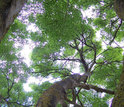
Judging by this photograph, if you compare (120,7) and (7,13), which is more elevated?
(120,7)

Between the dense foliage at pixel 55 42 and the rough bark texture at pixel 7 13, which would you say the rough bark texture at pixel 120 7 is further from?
Answer: the rough bark texture at pixel 7 13

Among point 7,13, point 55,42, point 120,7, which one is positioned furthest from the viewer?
point 55,42

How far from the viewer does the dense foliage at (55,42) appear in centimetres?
566

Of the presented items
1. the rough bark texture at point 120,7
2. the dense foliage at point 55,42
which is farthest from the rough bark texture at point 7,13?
the rough bark texture at point 120,7

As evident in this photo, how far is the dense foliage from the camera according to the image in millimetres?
5664

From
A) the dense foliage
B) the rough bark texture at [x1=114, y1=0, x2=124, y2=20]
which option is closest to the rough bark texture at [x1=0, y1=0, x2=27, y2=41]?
the dense foliage

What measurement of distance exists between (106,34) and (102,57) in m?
2.21

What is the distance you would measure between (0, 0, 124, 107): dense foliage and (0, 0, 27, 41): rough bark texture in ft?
6.47

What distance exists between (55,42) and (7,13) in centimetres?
317

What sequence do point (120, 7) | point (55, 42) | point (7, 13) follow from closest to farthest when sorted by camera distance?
point (7, 13) → point (120, 7) → point (55, 42)

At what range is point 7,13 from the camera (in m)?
3.50

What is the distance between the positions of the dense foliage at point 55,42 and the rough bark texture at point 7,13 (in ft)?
6.47

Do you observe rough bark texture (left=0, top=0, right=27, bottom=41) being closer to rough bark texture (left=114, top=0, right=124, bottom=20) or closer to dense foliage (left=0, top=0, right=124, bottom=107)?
dense foliage (left=0, top=0, right=124, bottom=107)

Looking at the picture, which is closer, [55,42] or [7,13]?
[7,13]
